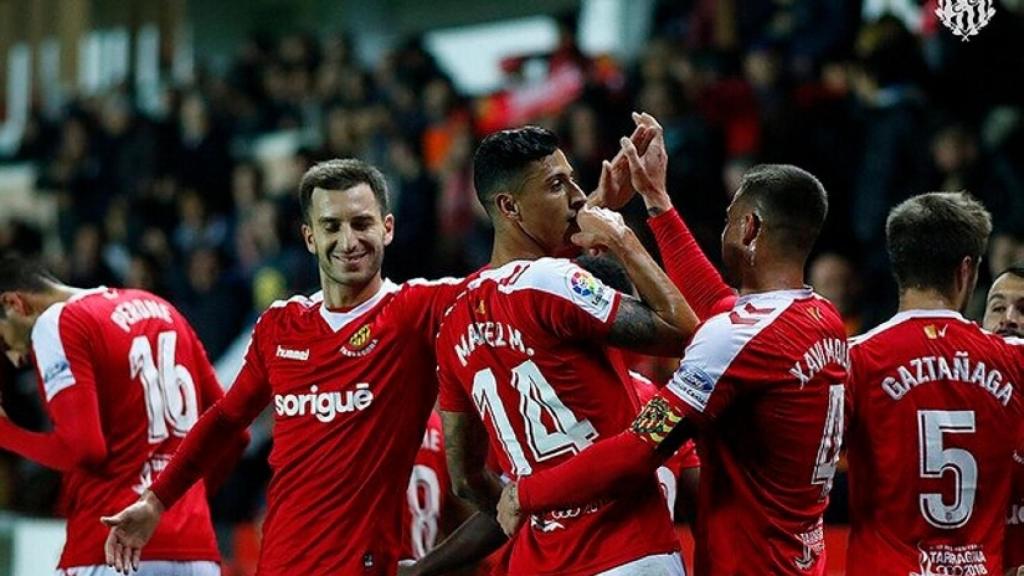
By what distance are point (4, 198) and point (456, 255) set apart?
10006 mm

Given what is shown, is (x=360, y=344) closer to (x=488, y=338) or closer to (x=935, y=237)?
(x=488, y=338)

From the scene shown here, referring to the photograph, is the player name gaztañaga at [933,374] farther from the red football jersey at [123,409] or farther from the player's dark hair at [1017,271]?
the red football jersey at [123,409]

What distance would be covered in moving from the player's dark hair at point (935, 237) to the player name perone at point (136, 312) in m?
3.25

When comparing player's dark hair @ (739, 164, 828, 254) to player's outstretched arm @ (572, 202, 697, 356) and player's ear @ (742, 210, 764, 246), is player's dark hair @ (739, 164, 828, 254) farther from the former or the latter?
player's outstretched arm @ (572, 202, 697, 356)

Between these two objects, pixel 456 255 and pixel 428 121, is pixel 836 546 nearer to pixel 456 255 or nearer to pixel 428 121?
pixel 456 255

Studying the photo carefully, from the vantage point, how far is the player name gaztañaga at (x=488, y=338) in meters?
5.33

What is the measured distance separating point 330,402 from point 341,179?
2.78 ft

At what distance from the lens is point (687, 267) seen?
5.63 m

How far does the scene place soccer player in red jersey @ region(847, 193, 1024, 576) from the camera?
5.52 meters

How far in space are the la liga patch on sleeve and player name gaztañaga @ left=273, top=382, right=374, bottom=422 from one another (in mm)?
1232

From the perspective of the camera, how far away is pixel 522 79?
16062 millimetres

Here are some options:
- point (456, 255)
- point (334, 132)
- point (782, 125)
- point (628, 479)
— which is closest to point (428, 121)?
point (334, 132)

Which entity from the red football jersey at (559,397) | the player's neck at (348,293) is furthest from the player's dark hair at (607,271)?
the player's neck at (348,293)

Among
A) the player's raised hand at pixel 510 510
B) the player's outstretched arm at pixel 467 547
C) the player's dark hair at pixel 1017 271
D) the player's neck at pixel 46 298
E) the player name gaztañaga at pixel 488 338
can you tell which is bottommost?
the player's outstretched arm at pixel 467 547
